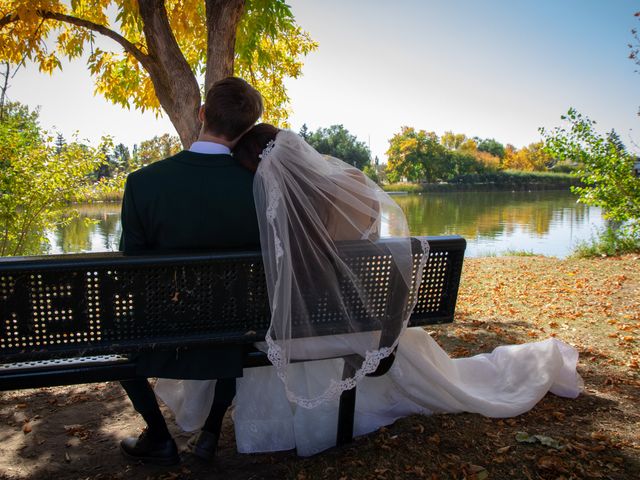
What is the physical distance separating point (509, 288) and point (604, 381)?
4001 millimetres

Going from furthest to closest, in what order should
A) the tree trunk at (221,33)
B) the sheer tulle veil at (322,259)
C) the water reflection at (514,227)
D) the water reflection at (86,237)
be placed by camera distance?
the water reflection at (514,227) < the water reflection at (86,237) < the tree trunk at (221,33) < the sheer tulle veil at (322,259)

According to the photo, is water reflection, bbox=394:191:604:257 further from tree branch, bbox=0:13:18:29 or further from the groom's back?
the groom's back

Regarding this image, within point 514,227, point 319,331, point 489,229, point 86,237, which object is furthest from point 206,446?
point 514,227

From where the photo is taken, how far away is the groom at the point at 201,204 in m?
2.23

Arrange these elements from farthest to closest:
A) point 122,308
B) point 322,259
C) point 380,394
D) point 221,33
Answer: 1. point 221,33
2. point 380,394
3. point 322,259
4. point 122,308

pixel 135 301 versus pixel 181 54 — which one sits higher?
pixel 181 54

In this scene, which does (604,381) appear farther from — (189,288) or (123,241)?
(123,241)

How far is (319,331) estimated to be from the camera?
2.25 meters

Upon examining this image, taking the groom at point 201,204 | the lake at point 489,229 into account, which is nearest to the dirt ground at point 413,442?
the groom at point 201,204

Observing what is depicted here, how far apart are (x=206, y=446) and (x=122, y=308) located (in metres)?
0.97

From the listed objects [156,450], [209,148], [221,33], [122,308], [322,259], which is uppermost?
[221,33]

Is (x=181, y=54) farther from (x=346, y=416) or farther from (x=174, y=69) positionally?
(x=346, y=416)

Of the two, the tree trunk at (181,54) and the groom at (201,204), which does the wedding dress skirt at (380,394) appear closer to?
the groom at (201,204)

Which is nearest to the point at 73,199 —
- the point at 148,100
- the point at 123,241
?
the point at 148,100
